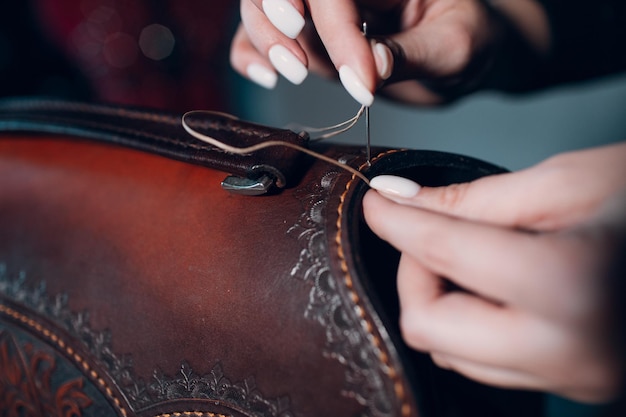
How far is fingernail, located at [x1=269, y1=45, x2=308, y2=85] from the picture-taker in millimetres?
554

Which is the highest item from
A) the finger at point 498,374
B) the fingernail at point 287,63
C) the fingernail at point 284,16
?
the fingernail at point 284,16

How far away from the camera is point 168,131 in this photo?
52 centimetres

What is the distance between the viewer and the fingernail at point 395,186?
429 millimetres

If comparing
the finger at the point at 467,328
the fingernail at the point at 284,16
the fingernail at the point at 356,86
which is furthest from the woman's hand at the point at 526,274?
the fingernail at the point at 284,16

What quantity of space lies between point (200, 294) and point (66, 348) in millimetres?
181

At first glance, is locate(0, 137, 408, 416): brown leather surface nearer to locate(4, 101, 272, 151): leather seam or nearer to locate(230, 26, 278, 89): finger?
locate(4, 101, 272, 151): leather seam

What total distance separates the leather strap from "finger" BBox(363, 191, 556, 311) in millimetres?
107

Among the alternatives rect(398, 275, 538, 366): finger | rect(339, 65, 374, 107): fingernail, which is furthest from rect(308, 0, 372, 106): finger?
rect(398, 275, 538, 366): finger

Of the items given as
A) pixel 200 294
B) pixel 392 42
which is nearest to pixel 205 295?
pixel 200 294

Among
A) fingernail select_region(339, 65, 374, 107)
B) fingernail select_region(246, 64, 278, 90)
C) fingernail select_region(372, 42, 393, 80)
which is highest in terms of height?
fingernail select_region(246, 64, 278, 90)

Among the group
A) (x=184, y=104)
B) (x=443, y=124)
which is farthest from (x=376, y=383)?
(x=184, y=104)

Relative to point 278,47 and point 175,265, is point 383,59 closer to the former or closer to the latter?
point 278,47

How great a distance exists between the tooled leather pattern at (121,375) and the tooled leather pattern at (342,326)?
62 millimetres

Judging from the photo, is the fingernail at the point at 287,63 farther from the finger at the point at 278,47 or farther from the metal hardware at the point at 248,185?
the metal hardware at the point at 248,185
